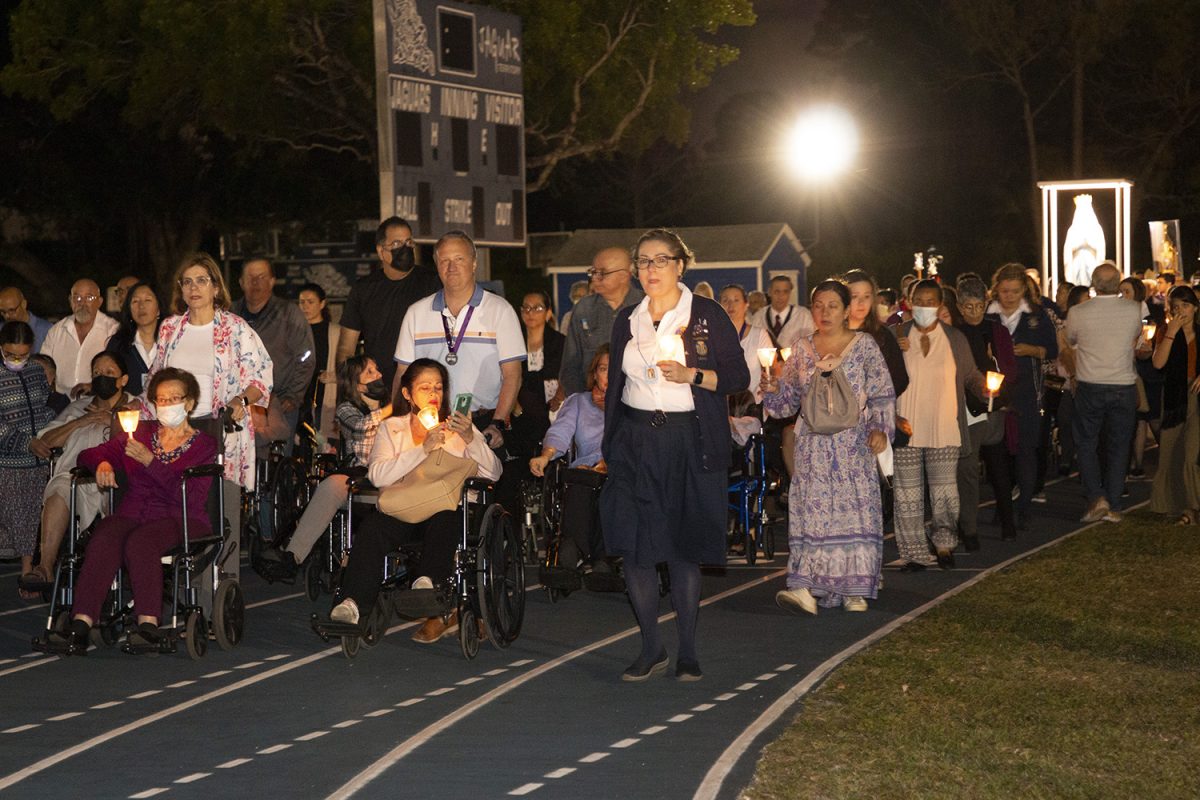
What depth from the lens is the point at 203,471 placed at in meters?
10.0

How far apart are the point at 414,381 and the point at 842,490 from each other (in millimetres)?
2675

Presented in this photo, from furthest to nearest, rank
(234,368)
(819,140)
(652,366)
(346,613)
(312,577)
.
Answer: (819,140) → (312,577) → (234,368) → (346,613) → (652,366)

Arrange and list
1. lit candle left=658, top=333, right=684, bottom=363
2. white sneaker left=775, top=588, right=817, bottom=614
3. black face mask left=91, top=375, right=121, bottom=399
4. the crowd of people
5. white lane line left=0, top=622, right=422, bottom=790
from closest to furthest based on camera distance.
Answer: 1. white lane line left=0, top=622, right=422, bottom=790
2. lit candle left=658, top=333, right=684, bottom=363
3. the crowd of people
4. white sneaker left=775, top=588, right=817, bottom=614
5. black face mask left=91, top=375, right=121, bottom=399

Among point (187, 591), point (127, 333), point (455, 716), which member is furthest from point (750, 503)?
point (455, 716)

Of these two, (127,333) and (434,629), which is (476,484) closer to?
(434,629)

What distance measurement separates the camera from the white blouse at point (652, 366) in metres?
9.12

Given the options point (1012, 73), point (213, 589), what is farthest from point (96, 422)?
point (1012, 73)

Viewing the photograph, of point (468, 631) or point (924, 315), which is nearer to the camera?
point (468, 631)

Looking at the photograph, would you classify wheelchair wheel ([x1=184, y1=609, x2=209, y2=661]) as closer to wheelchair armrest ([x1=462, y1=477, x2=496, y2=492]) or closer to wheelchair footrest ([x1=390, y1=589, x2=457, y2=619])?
wheelchair footrest ([x1=390, y1=589, x2=457, y2=619])

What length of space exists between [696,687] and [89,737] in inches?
106

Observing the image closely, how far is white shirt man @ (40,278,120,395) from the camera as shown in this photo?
49.7ft

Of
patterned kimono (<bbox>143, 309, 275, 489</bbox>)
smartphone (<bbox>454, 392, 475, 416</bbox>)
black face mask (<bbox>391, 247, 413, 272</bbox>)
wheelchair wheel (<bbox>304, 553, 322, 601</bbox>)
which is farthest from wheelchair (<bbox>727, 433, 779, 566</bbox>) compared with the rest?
patterned kimono (<bbox>143, 309, 275, 489</bbox>)

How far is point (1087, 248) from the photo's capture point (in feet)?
96.9

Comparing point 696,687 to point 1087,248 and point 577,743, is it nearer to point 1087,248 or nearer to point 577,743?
point 577,743
